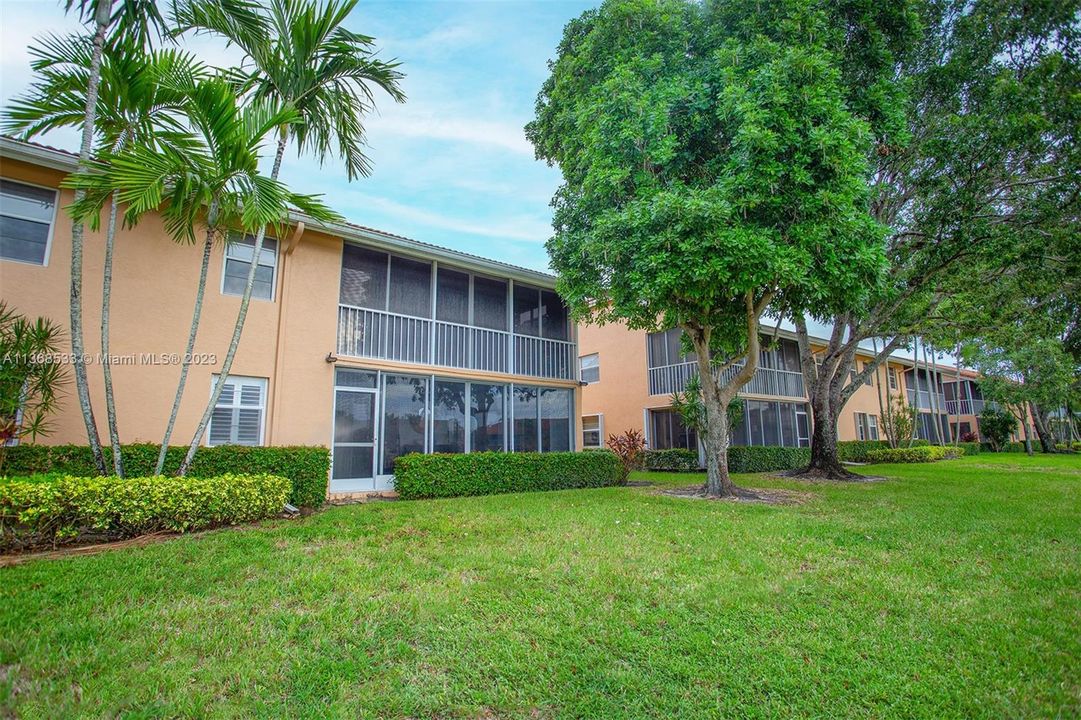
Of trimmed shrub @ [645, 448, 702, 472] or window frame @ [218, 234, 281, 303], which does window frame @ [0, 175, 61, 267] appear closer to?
window frame @ [218, 234, 281, 303]

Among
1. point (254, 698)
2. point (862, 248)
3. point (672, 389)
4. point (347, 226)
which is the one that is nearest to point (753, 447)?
point (672, 389)

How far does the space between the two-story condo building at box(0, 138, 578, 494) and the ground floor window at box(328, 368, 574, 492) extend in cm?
3

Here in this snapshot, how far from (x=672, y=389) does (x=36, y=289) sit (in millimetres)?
17809

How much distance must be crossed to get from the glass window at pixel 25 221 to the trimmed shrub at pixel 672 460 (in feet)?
57.3

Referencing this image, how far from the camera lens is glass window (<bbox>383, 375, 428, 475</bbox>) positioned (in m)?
11.7

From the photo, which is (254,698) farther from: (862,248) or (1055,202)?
Result: (1055,202)

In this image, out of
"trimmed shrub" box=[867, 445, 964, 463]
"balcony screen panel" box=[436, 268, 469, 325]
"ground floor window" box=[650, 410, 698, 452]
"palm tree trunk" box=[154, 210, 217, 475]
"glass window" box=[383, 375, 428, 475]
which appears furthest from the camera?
"trimmed shrub" box=[867, 445, 964, 463]

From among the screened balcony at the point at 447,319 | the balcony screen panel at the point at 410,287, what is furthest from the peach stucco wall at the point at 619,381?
the balcony screen panel at the point at 410,287

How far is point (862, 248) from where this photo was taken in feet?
27.7

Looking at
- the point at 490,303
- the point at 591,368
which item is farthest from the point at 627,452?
the point at 591,368

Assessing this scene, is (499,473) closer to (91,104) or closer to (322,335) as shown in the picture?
(322,335)

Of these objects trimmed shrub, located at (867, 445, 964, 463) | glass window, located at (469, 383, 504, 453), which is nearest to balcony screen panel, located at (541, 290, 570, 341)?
glass window, located at (469, 383, 504, 453)

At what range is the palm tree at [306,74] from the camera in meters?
7.98

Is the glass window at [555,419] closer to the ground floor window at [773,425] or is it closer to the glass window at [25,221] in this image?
the ground floor window at [773,425]
